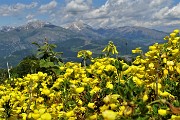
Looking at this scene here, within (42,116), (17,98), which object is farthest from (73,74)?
(42,116)

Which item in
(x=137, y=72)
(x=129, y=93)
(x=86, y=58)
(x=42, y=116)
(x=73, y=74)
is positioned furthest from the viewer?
(x=86, y=58)

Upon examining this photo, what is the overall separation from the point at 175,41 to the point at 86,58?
3.66 m

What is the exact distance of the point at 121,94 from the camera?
8.34 ft

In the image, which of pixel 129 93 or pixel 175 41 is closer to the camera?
pixel 129 93

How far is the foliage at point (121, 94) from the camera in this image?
244 cm

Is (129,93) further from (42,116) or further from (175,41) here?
(175,41)

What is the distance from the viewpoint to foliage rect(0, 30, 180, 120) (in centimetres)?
244

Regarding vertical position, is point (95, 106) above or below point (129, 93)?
below

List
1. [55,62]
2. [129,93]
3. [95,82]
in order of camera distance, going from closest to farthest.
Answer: [129,93] < [95,82] < [55,62]

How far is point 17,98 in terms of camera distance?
616cm

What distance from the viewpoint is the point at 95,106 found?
Result: 3.65m

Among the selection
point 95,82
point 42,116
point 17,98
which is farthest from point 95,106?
point 17,98

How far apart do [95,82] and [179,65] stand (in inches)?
77.2

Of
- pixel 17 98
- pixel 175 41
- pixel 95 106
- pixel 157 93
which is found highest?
pixel 175 41
